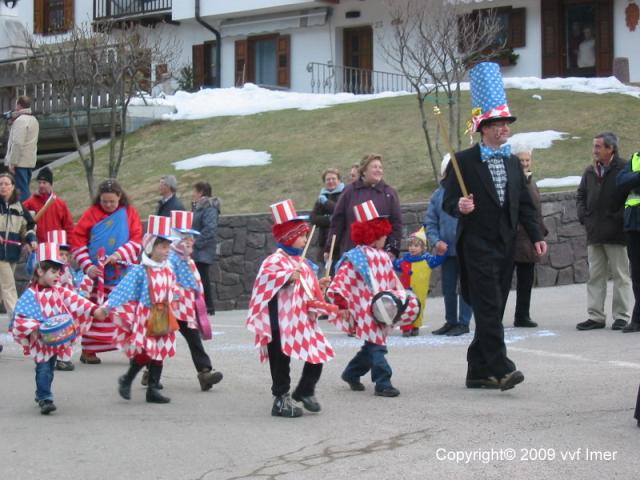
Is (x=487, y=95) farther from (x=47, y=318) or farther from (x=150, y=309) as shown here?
(x=47, y=318)

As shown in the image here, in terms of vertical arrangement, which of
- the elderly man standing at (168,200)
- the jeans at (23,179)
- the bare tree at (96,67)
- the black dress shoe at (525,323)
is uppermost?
the bare tree at (96,67)

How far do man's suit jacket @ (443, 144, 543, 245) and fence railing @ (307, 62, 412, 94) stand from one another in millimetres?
24886

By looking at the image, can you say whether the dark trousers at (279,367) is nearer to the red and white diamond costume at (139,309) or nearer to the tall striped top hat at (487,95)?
the red and white diamond costume at (139,309)

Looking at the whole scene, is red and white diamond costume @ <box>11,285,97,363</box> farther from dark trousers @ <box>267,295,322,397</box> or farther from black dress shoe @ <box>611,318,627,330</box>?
black dress shoe @ <box>611,318,627,330</box>

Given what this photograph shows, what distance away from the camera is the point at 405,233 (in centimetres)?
1684

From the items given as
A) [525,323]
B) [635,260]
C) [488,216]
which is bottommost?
[525,323]

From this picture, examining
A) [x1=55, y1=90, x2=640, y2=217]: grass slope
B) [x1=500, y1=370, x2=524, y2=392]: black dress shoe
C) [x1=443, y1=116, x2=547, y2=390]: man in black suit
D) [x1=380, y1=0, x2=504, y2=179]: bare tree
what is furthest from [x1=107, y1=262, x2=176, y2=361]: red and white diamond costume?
[x1=55, y1=90, x2=640, y2=217]: grass slope

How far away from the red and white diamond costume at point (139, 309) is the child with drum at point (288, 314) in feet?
3.40

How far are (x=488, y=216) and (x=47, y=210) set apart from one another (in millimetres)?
5747

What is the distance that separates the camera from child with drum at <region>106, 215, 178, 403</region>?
28.5 ft

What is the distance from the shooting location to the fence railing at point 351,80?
34.2 m

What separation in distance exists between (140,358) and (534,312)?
248 inches

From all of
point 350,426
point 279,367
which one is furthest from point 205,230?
point 350,426

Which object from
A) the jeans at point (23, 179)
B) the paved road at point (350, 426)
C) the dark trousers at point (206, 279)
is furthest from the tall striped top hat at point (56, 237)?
the dark trousers at point (206, 279)
